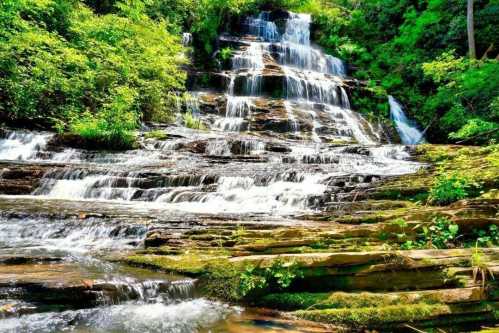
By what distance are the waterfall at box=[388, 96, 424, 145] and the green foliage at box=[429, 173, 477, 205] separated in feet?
48.7

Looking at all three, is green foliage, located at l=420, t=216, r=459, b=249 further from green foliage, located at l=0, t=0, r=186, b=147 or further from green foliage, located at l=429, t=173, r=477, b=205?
green foliage, located at l=0, t=0, r=186, b=147

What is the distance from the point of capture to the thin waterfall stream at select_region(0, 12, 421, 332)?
401cm

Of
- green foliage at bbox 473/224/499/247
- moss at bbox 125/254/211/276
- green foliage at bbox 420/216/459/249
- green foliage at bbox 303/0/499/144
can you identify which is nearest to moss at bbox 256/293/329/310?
moss at bbox 125/254/211/276

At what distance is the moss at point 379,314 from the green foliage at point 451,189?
12.0ft

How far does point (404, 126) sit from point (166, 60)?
13.2 meters

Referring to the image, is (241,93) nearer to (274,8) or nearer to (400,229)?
(274,8)

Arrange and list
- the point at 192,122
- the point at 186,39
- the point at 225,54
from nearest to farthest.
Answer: the point at 192,122, the point at 225,54, the point at 186,39

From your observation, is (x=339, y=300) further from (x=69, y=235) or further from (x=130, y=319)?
(x=69, y=235)

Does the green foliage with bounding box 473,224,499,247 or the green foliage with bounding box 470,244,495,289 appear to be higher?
the green foliage with bounding box 473,224,499,247

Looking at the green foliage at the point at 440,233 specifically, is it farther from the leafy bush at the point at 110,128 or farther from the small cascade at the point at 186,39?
the small cascade at the point at 186,39

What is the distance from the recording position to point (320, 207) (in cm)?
851

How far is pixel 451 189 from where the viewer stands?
6.97 m

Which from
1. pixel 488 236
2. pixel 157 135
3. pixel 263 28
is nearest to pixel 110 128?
pixel 157 135

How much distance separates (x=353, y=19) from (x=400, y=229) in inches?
1146
